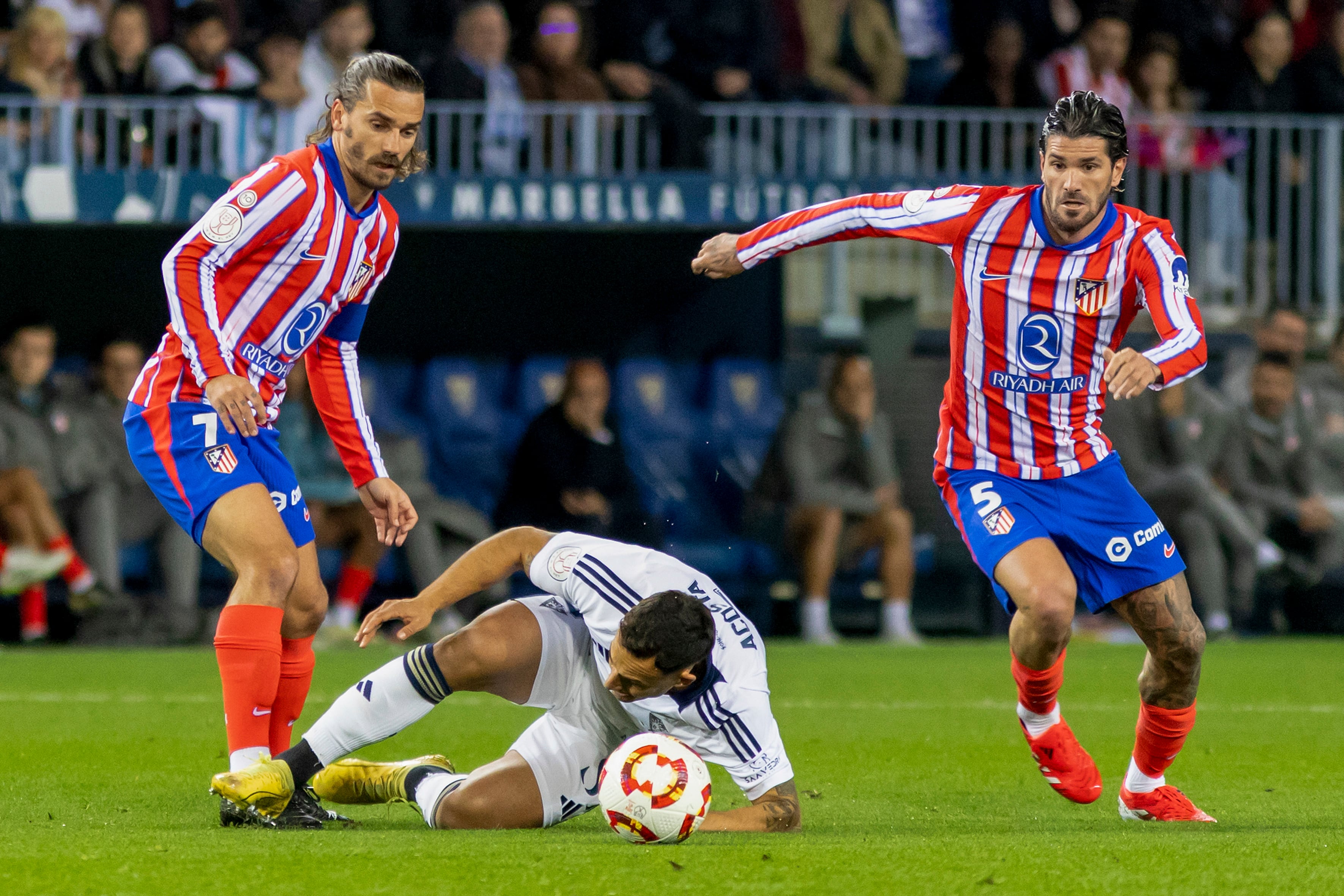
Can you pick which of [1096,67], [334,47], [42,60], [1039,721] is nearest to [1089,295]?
[1039,721]

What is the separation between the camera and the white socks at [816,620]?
35.1ft

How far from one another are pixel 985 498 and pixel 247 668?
2248mm

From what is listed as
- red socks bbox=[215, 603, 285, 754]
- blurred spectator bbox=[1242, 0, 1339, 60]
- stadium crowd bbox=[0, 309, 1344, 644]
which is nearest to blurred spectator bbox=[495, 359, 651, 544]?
stadium crowd bbox=[0, 309, 1344, 644]

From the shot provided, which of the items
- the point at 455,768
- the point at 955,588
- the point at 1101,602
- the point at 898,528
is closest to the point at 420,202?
the point at 898,528

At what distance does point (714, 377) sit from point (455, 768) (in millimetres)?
5840

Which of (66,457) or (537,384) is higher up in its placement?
(537,384)

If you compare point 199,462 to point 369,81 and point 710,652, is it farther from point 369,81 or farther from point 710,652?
point 710,652

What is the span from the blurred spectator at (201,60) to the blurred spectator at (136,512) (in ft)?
5.62

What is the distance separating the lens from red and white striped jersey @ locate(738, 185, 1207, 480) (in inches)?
200

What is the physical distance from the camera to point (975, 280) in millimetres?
5277

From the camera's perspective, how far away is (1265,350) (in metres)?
11.3

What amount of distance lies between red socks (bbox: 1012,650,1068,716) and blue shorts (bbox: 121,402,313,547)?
2193 millimetres

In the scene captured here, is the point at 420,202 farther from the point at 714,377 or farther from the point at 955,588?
the point at 955,588

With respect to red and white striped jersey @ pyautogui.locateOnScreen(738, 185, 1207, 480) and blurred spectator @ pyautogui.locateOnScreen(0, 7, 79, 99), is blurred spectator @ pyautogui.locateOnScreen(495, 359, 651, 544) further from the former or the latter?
red and white striped jersey @ pyautogui.locateOnScreen(738, 185, 1207, 480)
